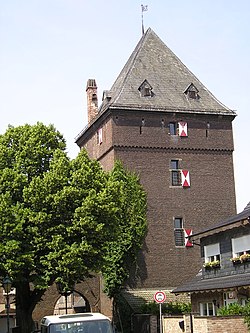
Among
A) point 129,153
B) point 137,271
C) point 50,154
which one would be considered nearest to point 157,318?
point 137,271

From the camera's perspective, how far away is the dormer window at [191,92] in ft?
151

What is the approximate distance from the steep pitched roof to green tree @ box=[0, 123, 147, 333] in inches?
451

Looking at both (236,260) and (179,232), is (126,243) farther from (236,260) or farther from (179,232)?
(236,260)

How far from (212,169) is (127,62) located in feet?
35.1

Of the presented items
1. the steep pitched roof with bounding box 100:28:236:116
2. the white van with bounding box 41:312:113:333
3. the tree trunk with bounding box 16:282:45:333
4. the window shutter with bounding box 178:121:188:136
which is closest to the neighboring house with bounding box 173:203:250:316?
the tree trunk with bounding box 16:282:45:333

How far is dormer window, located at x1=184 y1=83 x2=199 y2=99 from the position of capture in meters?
46.0

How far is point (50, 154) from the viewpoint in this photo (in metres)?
34.0

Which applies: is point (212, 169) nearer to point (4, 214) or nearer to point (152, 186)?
point (152, 186)

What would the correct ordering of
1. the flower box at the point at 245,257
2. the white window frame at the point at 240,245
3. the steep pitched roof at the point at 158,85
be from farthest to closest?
1. the steep pitched roof at the point at 158,85
2. the white window frame at the point at 240,245
3. the flower box at the point at 245,257

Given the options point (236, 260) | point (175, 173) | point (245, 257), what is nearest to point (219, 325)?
point (245, 257)

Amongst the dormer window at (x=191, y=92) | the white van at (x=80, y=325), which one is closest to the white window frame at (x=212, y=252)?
the dormer window at (x=191, y=92)

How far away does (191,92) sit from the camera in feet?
151

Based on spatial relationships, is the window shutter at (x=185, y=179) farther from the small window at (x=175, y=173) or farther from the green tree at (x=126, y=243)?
the green tree at (x=126, y=243)

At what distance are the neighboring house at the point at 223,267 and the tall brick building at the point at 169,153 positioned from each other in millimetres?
6453
